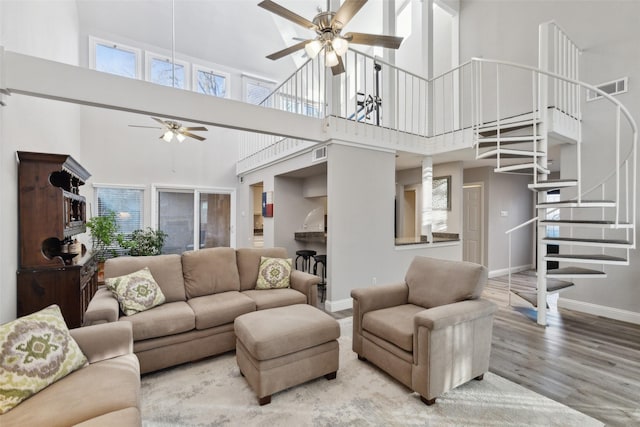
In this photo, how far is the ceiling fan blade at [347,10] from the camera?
233 centimetres

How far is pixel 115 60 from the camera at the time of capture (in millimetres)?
6125

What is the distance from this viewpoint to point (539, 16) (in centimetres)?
472

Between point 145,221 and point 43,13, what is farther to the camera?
point 145,221

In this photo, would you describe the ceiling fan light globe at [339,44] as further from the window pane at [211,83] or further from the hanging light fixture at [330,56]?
the window pane at [211,83]

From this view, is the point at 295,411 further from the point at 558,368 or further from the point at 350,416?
Answer: the point at 558,368

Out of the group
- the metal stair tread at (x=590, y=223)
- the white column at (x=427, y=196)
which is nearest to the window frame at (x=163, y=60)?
the white column at (x=427, y=196)

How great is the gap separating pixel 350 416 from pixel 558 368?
198cm

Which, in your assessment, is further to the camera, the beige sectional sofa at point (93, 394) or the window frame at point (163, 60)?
the window frame at point (163, 60)

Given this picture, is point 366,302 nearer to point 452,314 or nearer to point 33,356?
point 452,314

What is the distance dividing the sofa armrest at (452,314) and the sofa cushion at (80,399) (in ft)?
5.69

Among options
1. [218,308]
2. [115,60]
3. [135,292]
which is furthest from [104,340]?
[115,60]

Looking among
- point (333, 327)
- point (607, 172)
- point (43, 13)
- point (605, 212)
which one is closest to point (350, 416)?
point (333, 327)

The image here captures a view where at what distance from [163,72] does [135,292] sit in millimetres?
5941

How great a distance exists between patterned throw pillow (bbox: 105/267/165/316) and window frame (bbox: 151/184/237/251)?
402 centimetres
